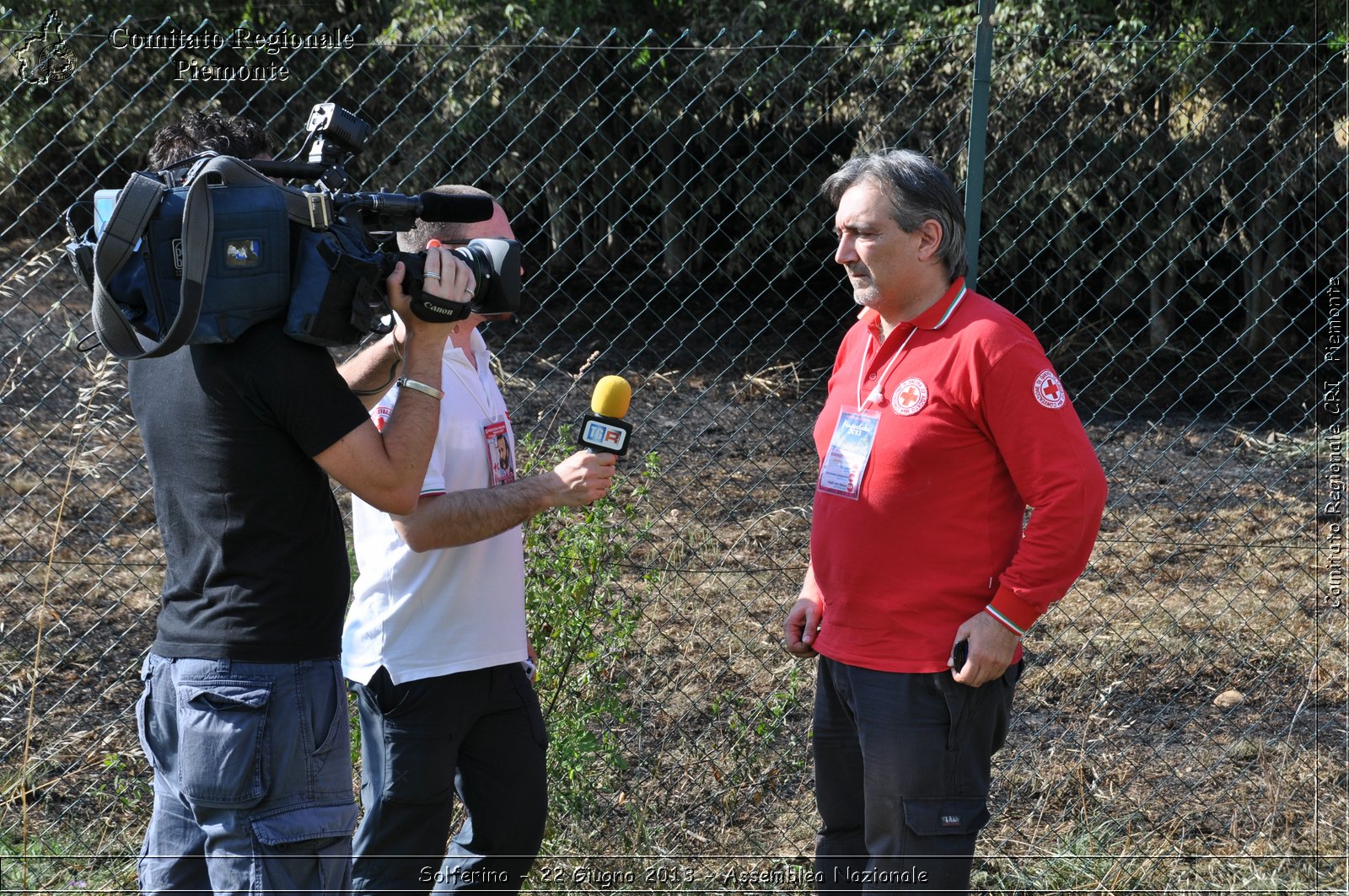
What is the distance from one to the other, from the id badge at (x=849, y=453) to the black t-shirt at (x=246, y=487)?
1030 mm

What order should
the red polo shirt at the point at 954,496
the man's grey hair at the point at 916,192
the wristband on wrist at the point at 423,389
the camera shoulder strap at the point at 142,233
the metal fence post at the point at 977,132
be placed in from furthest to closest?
the metal fence post at the point at 977,132 → the man's grey hair at the point at 916,192 → the red polo shirt at the point at 954,496 → the wristband on wrist at the point at 423,389 → the camera shoulder strap at the point at 142,233

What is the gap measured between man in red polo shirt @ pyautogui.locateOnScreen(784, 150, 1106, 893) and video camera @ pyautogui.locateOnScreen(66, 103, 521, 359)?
949mm

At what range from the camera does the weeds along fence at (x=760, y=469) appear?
3498 millimetres

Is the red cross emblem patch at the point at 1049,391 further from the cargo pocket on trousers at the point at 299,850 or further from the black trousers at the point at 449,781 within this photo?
the cargo pocket on trousers at the point at 299,850

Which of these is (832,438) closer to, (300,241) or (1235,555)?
(300,241)

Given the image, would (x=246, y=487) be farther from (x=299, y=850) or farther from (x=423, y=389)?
(x=299, y=850)

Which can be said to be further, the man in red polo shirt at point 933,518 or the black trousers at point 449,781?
the black trousers at point 449,781

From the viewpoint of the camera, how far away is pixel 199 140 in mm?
2258

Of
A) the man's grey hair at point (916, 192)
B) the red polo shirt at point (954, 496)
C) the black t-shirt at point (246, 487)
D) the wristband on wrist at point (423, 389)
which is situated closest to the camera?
the black t-shirt at point (246, 487)

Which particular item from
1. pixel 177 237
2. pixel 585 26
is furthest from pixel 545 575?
pixel 585 26

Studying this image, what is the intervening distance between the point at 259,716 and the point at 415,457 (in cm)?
53

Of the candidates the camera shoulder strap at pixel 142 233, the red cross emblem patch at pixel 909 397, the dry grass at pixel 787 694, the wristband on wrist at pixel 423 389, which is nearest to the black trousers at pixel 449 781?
the wristband on wrist at pixel 423 389

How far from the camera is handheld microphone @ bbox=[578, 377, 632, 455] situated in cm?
245

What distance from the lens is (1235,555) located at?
5.62 meters
